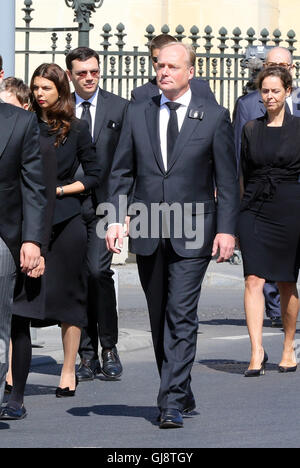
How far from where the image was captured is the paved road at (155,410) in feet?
25.7

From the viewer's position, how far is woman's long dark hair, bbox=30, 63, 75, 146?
31.4ft

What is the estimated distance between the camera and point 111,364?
34.2 feet

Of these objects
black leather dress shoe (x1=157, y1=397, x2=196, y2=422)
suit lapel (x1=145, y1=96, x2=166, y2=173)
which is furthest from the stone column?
black leather dress shoe (x1=157, y1=397, x2=196, y2=422)

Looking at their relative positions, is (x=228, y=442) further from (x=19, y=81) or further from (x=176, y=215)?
(x=19, y=81)

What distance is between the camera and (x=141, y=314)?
14.3 meters

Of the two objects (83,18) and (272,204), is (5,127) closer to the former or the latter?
(272,204)

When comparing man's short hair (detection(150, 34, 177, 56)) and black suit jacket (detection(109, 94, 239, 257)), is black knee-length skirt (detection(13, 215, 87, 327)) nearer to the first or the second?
black suit jacket (detection(109, 94, 239, 257))

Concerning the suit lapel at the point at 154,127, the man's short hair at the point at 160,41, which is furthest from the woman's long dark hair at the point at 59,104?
the man's short hair at the point at 160,41

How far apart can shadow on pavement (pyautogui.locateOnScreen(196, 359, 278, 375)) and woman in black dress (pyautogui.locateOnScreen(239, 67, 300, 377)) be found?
0.19 metres

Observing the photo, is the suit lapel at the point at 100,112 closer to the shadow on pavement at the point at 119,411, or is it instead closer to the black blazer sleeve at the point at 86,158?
the black blazer sleeve at the point at 86,158

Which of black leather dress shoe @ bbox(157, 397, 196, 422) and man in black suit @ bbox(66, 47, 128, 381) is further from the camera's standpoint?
man in black suit @ bbox(66, 47, 128, 381)

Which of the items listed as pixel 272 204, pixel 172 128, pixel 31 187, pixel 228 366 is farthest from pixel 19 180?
pixel 228 366

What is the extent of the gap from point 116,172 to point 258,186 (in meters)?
2.13

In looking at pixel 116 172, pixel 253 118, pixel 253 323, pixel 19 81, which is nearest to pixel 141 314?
pixel 253 118
